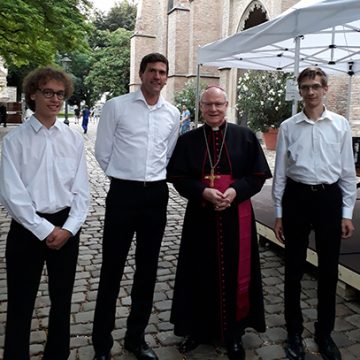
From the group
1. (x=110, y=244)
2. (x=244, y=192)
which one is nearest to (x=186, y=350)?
(x=110, y=244)

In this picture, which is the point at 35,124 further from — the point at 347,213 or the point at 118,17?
the point at 118,17

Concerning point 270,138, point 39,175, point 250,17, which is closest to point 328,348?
point 39,175

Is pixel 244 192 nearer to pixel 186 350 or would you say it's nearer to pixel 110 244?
pixel 110 244

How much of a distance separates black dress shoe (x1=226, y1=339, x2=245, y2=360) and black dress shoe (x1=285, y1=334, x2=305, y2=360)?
0.36 m

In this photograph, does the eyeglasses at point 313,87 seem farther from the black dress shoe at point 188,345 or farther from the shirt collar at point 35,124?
the black dress shoe at point 188,345

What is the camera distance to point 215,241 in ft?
11.0

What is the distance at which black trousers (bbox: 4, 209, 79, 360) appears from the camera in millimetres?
2619

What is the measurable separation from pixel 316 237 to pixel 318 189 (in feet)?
1.17

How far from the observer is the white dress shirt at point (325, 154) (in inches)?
128

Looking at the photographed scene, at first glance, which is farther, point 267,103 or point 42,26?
point 267,103

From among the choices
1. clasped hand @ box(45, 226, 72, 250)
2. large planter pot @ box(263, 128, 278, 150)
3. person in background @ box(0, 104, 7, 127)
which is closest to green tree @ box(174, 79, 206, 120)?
large planter pot @ box(263, 128, 278, 150)

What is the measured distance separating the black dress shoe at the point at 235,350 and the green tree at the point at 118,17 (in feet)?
205

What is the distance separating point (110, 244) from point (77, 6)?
35.3 ft

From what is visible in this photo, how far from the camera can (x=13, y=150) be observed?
2539 millimetres
